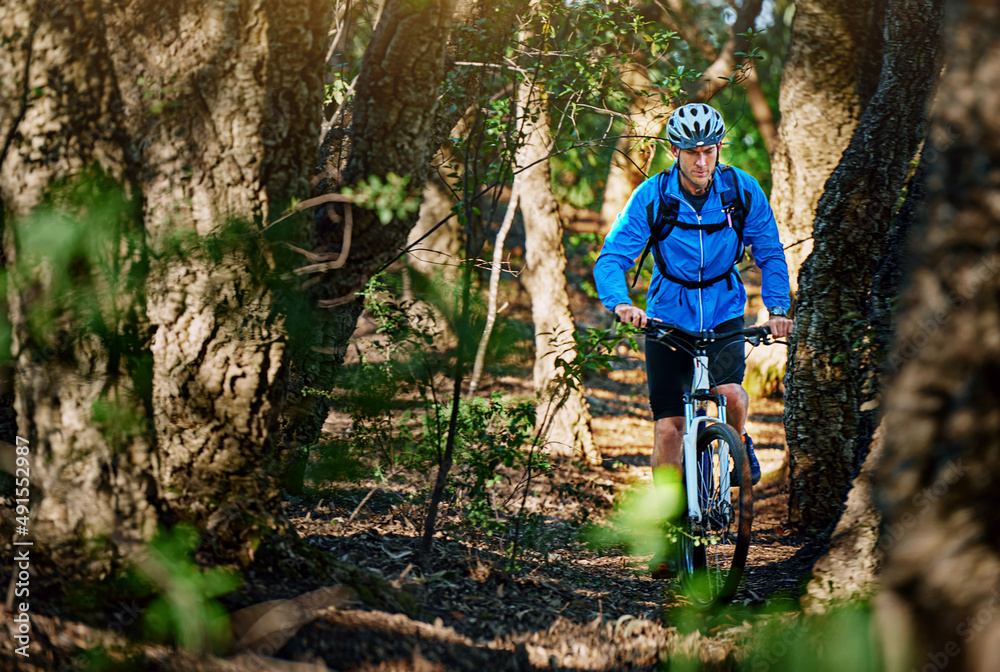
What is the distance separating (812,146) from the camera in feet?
23.5

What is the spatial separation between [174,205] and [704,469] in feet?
8.94

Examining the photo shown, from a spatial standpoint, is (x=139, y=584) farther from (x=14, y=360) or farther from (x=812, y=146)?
(x=812, y=146)

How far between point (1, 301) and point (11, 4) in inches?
37.0

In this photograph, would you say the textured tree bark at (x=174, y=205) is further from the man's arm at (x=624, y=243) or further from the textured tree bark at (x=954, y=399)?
the textured tree bark at (x=954, y=399)

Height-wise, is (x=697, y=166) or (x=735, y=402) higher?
(x=697, y=166)

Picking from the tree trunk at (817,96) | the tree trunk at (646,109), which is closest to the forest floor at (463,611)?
the tree trunk at (646,109)

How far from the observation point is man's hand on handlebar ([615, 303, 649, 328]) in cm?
370

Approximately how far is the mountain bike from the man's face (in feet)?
2.57

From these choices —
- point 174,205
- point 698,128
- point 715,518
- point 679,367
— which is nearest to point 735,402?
point 679,367

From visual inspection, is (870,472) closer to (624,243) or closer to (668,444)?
(668,444)

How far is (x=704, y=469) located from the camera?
3.98 metres

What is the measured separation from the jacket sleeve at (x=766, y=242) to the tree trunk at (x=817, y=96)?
8.52 feet

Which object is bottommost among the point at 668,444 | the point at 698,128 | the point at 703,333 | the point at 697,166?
the point at 668,444

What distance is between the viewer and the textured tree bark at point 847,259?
485 cm
